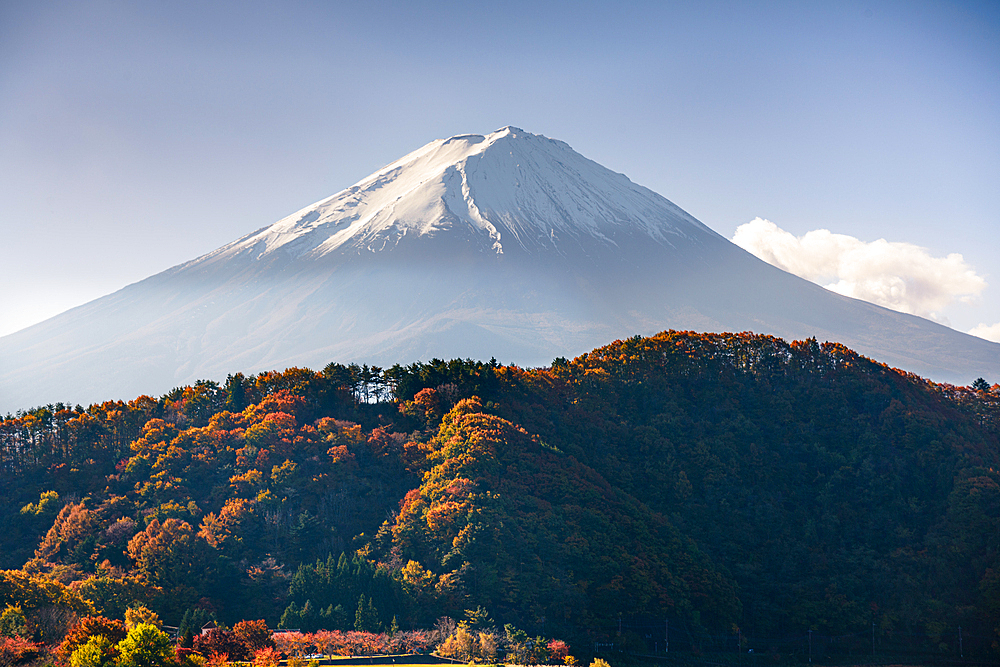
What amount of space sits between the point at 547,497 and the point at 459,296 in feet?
337

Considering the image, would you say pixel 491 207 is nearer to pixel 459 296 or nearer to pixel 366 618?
pixel 459 296

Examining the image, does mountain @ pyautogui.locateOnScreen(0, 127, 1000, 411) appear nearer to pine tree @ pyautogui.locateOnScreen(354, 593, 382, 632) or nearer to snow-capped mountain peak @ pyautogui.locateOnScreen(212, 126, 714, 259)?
snow-capped mountain peak @ pyautogui.locateOnScreen(212, 126, 714, 259)

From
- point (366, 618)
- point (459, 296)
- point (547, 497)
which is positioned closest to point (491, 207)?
point (459, 296)

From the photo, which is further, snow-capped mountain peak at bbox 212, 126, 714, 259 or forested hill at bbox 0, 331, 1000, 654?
snow-capped mountain peak at bbox 212, 126, 714, 259

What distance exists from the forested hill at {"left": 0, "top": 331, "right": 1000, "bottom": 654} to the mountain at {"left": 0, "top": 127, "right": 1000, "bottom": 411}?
7599 cm

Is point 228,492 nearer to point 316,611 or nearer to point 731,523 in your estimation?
point 316,611

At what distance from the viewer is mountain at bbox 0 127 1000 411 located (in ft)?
445

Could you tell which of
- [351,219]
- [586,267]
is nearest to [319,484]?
[586,267]

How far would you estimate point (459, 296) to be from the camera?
469 ft

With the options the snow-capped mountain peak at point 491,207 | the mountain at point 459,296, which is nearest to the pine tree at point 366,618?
Result: the mountain at point 459,296

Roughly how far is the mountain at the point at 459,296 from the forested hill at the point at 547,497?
76.0m

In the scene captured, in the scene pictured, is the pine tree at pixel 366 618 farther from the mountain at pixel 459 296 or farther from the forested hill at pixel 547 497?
the mountain at pixel 459 296

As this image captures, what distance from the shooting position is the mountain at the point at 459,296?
13550cm

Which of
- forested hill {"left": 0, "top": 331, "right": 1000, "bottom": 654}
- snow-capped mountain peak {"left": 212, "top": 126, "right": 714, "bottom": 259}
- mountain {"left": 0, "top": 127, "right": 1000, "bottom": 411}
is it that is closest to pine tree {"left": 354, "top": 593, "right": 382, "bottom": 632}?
forested hill {"left": 0, "top": 331, "right": 1000, "bottom": 654}
